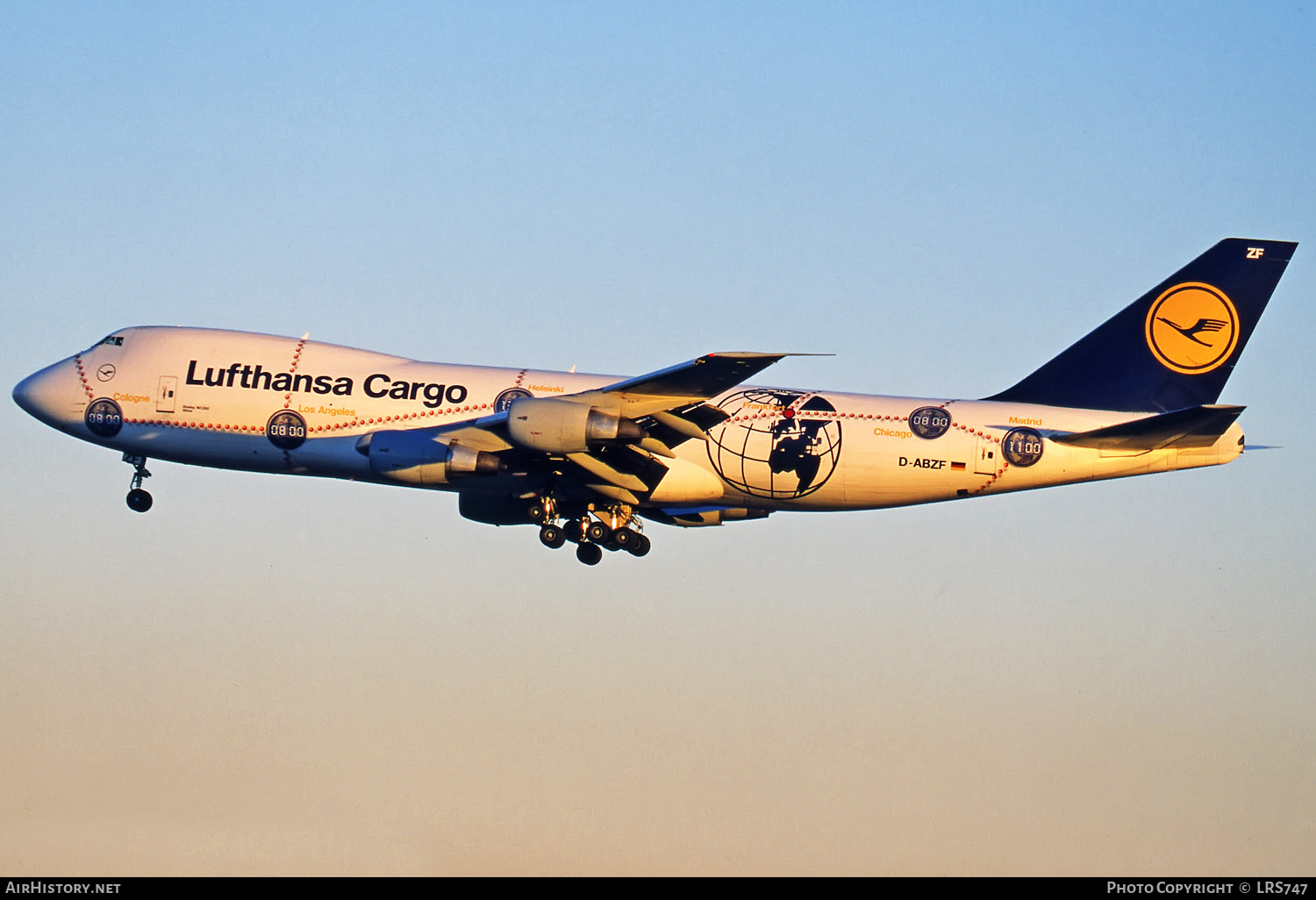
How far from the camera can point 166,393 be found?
137 ft

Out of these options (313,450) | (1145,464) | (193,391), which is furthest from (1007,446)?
(193,391)

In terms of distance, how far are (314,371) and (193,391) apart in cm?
309

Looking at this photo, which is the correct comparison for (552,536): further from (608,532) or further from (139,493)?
(139,493)

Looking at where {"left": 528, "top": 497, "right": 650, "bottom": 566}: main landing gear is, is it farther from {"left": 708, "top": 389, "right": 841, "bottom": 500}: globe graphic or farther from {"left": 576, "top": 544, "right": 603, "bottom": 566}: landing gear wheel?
{"left": 708, "top": 389, "right": 841, "bottom": 500}: globe graphic

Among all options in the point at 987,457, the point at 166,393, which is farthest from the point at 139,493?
the point at 987,457

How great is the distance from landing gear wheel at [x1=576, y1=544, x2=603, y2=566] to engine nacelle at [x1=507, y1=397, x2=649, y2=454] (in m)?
5.02

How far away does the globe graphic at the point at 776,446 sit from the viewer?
3903 cm

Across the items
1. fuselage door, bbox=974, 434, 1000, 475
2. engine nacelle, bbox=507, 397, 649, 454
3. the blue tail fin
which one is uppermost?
the blue tail fin

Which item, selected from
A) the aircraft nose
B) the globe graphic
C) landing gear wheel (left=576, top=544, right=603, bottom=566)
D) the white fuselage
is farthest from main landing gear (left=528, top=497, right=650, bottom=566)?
the aircraft nose

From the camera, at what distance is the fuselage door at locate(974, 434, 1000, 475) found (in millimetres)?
38719

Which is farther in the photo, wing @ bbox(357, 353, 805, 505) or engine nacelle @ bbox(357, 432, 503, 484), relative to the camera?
engine nacelle @ bbox(357, 432, 503, 484)
